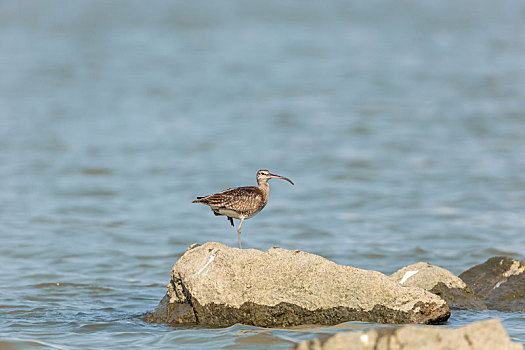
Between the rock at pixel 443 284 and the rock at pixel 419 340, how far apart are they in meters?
3.11

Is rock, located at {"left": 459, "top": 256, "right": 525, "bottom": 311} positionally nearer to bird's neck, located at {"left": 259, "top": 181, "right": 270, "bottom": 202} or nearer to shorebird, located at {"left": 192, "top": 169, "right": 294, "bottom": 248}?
bird's neck, located at {"left": 259, "top": 181, "right": 270, "bottom": 202}

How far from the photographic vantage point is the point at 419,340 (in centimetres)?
518

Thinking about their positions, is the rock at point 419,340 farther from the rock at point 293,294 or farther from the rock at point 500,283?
the rock at point 500,283

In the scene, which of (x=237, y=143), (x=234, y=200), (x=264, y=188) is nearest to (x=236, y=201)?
(x=234, y=200)

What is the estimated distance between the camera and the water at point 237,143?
10.5 meters

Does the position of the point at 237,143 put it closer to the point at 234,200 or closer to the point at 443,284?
the point at 234,200

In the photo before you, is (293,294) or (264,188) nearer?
(293,294)

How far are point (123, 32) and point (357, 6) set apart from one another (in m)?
10.3

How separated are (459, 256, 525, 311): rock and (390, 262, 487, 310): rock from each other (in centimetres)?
24

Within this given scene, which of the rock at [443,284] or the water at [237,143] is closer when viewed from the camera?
the rock at [443,284]

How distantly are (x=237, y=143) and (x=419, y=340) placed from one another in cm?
1491

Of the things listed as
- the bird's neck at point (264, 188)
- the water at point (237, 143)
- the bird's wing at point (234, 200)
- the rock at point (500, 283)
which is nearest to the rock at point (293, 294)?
the water at point (237, 143)

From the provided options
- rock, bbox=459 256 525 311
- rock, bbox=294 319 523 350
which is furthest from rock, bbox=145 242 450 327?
rock, bbox=294 319 523 350

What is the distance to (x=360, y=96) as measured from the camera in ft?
79.7
